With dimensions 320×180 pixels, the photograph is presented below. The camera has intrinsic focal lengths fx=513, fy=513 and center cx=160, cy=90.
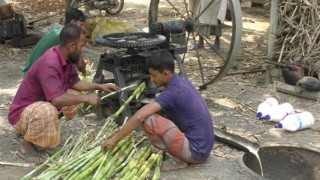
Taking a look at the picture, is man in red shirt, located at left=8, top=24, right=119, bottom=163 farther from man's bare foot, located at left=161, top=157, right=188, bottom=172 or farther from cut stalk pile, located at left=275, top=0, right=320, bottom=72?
cut stalk pile, located at left=275, top=0, right=320, bottom=72

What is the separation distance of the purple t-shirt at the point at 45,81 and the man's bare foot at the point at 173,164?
1.07 m

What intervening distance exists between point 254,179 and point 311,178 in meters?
Answer: 0.93

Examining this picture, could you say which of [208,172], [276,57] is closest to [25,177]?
[208,172]

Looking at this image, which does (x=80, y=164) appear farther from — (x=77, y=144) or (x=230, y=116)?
(x=230, y=116)

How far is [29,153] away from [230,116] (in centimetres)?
232

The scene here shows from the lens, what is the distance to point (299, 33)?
22.6 feet

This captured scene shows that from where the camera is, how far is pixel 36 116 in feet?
14.3

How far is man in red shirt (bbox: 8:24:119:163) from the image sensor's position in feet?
14.3

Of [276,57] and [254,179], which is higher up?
[276,57]

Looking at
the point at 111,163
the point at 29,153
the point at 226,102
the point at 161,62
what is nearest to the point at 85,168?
the point at 111,163

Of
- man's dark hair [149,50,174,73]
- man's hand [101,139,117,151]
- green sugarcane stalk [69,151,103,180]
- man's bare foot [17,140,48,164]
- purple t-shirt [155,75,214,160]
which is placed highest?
man's dark hair [149,50,174,73]

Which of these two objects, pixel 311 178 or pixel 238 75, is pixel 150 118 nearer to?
pixel 311 178

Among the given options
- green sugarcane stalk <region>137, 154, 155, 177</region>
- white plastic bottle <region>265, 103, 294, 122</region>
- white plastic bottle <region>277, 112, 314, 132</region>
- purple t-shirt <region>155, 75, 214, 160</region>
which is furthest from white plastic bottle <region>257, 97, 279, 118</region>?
green sugarcane stalk <region>137, 154, 155, 177</region>


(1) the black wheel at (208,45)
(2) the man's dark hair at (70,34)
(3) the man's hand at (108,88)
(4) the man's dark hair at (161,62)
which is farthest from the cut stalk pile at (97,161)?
(1) the black wheel at (208,45)
